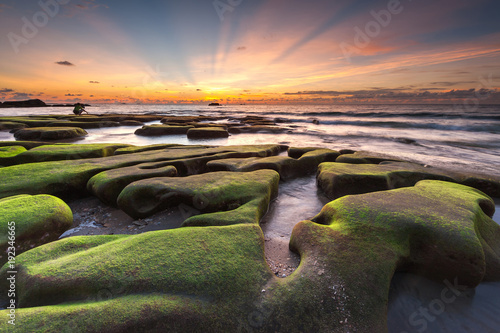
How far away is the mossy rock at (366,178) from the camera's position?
6.80 meters

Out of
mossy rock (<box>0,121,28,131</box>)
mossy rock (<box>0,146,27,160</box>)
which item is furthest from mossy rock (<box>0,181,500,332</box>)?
mossy rock (<box>0,121,28,131</box>)

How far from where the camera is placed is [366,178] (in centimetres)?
679

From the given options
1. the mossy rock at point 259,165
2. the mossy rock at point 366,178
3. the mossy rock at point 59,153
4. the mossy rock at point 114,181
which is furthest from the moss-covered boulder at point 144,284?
the mossy rock at point 59,153

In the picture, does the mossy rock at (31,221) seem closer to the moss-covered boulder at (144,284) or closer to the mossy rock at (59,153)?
the moss-covered boulder at (144,284)

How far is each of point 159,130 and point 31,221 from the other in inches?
745

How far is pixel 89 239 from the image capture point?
3723 mm

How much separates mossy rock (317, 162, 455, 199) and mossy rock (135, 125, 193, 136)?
17.8 meters

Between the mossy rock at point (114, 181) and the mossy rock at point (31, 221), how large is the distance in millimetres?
1148

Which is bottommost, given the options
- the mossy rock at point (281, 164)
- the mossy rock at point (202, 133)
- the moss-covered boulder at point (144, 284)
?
the mossy rock at point (202, 133)

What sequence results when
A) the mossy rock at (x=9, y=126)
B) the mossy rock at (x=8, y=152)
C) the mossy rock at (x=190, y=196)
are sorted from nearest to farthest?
the mossy rock at (x=190, y=196) → the mossy rock at (x=8, y=152) → the mossy rock at (x=9, y=126)

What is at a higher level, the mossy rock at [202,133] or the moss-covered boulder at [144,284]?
the moss-covered boulder at [144,284]

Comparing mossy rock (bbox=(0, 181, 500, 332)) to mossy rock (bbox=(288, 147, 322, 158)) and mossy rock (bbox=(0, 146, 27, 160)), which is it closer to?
mossy rock (bbox=(288, 147, 322, 158))

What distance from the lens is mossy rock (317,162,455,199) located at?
22.3ft

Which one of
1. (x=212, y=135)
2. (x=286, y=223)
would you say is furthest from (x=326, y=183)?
(x=212, y=135)
